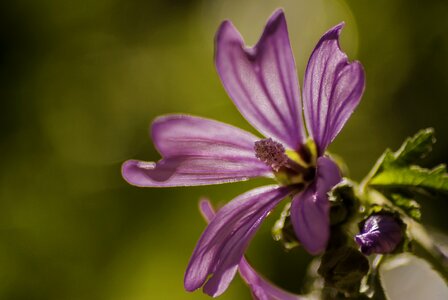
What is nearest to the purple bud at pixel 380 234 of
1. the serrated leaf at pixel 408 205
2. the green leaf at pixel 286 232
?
the serrated leaf at pixel 408 205

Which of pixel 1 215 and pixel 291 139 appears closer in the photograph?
pixel 291 139

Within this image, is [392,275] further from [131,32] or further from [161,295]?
[131,32]

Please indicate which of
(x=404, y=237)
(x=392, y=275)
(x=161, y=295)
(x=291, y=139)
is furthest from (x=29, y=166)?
(x=404, y=237)

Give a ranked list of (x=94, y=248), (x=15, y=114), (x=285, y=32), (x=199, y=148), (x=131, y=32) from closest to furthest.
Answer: (x=285, y=32), (x=199, y=148), (x=94, y=248), (x=15, y=114), (x=131, y=32)

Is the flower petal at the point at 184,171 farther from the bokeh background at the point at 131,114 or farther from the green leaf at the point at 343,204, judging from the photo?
the bokeh background at the point at 131,114

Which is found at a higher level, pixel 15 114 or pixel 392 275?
pixel 15 114

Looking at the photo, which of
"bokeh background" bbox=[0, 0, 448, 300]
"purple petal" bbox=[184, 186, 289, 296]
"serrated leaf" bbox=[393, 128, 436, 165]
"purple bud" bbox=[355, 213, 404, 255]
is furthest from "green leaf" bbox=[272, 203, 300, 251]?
"bokeh background" bbox=[0, 0, 448, 300]

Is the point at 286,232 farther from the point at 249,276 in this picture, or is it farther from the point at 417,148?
the point at 417,148
